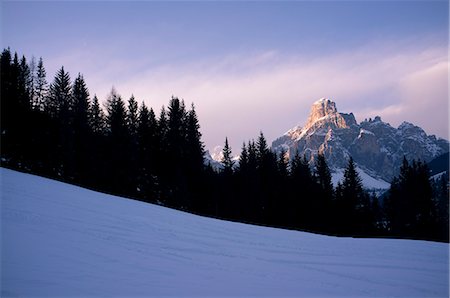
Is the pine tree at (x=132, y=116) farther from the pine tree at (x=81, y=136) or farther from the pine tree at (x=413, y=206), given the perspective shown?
the pine tree at (x=413, y=206)

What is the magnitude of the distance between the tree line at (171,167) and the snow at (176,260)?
1914 cm

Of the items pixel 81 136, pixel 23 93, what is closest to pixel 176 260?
pixel 81 136

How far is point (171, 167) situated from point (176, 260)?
28.8 metres

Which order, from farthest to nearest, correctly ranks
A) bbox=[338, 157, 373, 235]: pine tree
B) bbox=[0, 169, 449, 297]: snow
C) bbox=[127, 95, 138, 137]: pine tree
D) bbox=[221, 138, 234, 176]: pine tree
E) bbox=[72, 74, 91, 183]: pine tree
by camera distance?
bbox=[221, 138, 234, 176]: pine tree
bbox=[338, 157, 373, 235]: pine tree
bbox=[127, 95, 138, 137]: pine tree
bbox=[72, 74, 91, 183]: pine tree
bbox=[0, 169, 449, 297]: snow

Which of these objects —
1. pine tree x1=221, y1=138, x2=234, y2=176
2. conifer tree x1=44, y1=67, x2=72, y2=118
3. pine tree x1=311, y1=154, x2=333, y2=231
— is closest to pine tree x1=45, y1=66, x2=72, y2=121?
conifer tree x1=44, y1=67, x2=72, y2=118

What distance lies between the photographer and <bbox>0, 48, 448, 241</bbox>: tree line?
104ft

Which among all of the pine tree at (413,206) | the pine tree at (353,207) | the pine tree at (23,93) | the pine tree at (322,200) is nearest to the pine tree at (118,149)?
the pine tree at (23,93)

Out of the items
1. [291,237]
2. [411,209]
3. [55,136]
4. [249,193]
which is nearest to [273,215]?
[249,193]

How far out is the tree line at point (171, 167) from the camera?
31.7 meters

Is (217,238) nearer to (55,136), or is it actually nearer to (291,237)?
(291,237)

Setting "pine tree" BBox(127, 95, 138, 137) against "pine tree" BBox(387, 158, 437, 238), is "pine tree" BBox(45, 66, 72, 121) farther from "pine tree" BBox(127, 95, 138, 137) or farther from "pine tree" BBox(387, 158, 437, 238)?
"pine tree" BBox(387, 158, 437, 238)

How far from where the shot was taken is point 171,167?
122ft

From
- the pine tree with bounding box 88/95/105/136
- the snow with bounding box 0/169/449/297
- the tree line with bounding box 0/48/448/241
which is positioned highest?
the pine tree with bounding box 88/95/105/136

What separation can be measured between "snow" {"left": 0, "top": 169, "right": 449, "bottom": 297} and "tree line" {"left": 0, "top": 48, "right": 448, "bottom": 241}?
19139 millimetres
